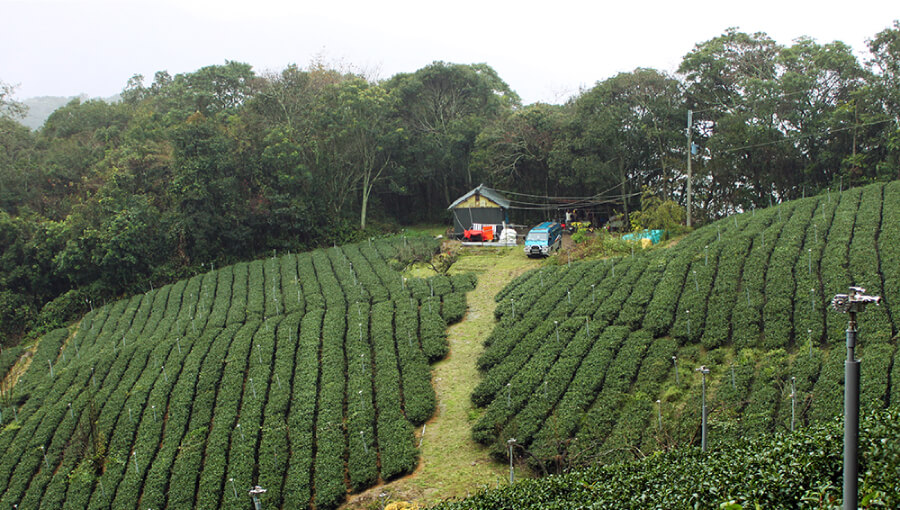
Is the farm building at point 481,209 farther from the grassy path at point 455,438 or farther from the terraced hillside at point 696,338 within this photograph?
the terraced hillside at point 696,338

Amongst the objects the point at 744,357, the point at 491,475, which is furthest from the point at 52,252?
the point at 744,357

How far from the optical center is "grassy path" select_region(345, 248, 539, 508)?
13805 mm

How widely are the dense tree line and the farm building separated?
2290 millimetres

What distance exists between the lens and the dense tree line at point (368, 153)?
2798cm

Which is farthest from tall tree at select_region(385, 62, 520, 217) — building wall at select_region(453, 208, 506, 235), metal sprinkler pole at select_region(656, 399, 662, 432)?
metal sprinkler pole at select_region(656, 399, 662, 432)

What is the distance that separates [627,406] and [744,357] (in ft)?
10.7

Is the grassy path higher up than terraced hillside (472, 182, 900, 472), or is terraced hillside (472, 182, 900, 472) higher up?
terraced hillside (472, 182, 900, 472)

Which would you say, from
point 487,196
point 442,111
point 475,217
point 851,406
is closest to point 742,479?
point 851,406

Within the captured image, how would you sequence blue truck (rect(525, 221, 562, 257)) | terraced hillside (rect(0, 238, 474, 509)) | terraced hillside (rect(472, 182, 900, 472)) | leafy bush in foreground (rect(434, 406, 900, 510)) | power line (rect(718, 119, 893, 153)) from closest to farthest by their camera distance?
leafy bush in foreground (rect(434, 406, 900, 510))
terraced hillside (rect(472, 182, 900, 472))
terraced hillside (rect(0, 238, 474, 509))
power line (rect(718, 119, 893, 153))
blue truck (rect(525, 221, 562, 257))

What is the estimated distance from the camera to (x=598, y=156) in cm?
3145

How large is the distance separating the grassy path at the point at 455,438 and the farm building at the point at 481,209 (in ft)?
27.5

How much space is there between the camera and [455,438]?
52.0ft

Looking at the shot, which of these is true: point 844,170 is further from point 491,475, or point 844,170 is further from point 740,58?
point 491,475

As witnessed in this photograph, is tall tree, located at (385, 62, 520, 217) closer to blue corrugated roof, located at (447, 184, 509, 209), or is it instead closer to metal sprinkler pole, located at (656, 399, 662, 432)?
blue corrugated roof, located at (447, 184, 509, 209)
